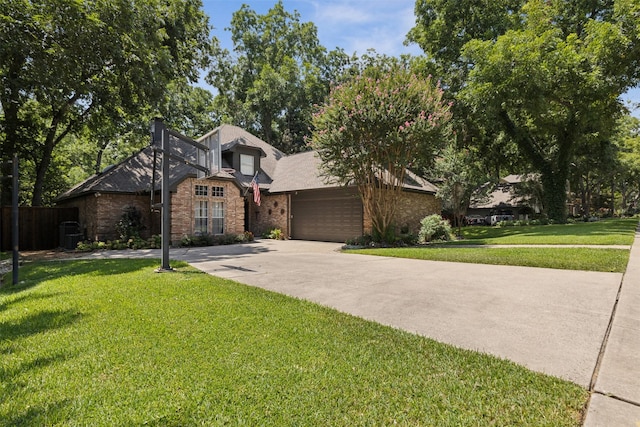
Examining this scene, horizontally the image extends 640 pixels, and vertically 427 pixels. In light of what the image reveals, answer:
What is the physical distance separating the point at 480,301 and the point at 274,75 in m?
28.0

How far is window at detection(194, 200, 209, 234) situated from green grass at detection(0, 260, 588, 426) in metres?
11.2

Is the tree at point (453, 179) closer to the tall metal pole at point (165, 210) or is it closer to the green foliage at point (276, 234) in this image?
the green foliage at point (276, 234)

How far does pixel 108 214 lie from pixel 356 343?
15.4m

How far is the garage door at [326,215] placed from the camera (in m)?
16.2

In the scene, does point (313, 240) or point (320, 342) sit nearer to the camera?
point (320, 342)

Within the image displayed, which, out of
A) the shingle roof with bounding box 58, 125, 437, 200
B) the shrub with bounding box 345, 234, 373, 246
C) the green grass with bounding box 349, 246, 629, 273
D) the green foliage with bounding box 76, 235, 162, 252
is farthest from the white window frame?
the green grass with bounding box 349, 246, 629, 273

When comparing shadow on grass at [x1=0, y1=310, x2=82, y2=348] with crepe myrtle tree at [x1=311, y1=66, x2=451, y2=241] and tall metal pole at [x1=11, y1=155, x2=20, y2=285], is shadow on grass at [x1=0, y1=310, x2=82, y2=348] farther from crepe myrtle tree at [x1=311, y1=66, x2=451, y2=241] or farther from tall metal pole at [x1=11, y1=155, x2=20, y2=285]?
crepe myrtle tree at [x1=311, y1=66, x2=451, y2=241]

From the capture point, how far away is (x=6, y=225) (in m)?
15.2

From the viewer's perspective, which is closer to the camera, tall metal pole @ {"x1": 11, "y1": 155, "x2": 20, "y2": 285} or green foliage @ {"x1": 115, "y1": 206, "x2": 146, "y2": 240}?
tall metal pole @ {"x1": 11, "y1": 155, "x2": 20, "y2": 285}

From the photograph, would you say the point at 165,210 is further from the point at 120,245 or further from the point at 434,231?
the point at 434,231

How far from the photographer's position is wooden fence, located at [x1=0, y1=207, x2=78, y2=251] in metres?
15.2

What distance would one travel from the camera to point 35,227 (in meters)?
15.6

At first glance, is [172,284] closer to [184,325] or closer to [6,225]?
[184,325]

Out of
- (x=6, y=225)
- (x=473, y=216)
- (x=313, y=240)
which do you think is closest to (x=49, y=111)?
(x=6, y=225)
